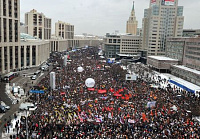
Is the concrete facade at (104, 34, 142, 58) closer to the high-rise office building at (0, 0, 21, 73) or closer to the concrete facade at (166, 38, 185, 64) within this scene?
the concrete facade at (166, 38, 185, 64)

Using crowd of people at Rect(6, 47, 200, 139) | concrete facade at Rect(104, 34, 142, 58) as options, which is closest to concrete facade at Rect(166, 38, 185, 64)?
concrete facade at Rect(104, 34, 142, 58)

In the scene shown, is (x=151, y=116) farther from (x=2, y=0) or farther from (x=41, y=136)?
(x=2, y=0)

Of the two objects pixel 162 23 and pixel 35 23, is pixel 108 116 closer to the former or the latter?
pixel 162 23

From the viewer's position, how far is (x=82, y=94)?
3009 centimetres

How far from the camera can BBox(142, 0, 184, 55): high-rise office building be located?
247 feet

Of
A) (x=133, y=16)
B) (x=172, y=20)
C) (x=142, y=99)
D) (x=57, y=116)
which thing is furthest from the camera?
(x=133, y=16)

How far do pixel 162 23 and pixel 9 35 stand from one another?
53319 mm

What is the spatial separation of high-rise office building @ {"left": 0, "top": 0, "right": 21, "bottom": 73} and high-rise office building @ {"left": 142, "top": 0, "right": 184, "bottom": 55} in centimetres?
4772

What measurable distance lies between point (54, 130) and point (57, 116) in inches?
105

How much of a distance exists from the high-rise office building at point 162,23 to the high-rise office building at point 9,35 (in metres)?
47.7

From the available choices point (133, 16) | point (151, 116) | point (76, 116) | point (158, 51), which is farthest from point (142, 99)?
point (133, 16)

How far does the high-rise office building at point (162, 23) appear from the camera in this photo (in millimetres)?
75438

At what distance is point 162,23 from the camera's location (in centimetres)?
7700

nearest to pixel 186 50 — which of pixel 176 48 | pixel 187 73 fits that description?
pixel 176 48
